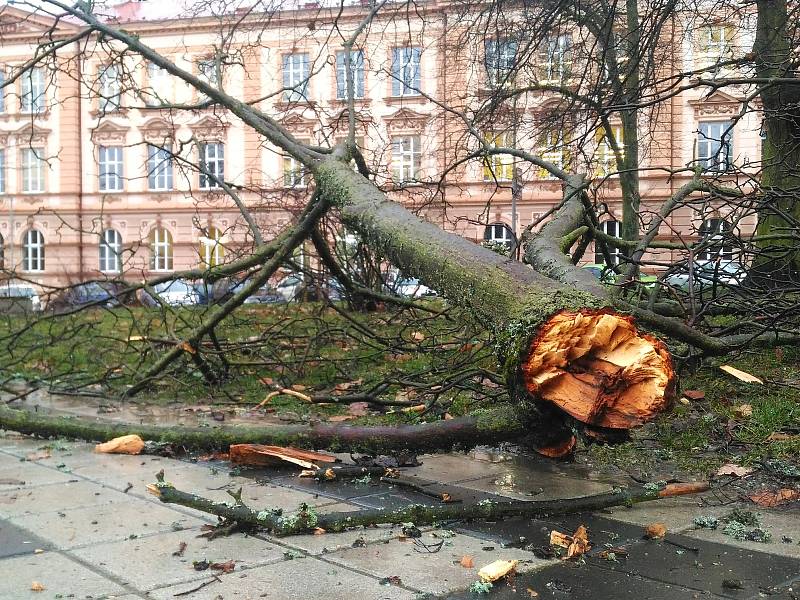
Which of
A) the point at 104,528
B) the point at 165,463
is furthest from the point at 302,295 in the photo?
the point at 104,528

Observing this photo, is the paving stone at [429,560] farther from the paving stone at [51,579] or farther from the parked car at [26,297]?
the parked car at [26,297]

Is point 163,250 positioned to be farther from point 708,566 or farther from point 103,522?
point 708,566

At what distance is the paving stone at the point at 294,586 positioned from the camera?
2615mm

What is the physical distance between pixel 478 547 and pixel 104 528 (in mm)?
1558

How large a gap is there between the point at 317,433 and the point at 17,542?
5.03 ft

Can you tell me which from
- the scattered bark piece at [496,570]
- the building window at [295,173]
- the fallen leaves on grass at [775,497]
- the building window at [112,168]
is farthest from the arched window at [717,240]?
the building window at [112,168]

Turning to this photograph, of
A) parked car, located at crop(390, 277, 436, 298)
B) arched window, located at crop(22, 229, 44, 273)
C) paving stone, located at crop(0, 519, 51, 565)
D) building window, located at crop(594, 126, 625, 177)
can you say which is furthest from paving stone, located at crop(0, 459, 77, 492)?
arched window, located at crop(22, 229, 44, 273)

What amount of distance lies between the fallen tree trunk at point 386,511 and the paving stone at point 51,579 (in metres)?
0.52

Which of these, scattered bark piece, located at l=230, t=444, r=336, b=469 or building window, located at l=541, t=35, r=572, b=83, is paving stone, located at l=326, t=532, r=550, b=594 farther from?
building window, located at l=541, t=35, r=572, b=83

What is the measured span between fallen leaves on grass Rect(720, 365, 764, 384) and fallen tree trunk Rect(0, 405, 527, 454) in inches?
108

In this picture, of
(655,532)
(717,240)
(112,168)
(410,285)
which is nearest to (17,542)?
(655,532)

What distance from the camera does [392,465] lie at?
4637 mm

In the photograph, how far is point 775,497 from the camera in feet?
12.5

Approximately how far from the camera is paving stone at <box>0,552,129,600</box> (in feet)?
8.67
